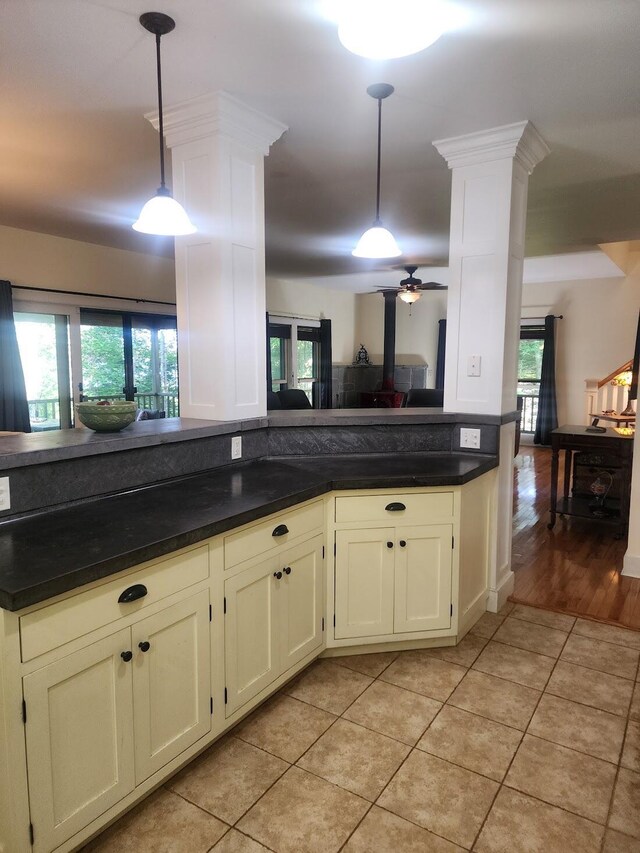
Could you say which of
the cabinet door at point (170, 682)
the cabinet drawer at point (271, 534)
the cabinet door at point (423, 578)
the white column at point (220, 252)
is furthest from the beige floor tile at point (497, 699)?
the white column at point (220, 252)

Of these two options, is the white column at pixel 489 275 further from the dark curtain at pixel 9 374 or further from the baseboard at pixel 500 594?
the dark curtain at pixel 9 374

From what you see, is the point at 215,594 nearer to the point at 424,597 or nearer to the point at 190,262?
the point at 424,597

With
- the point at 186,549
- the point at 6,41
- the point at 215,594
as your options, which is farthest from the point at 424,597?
the point at 6,41

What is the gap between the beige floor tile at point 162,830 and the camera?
1.54 m

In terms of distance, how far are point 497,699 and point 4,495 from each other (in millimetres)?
1962

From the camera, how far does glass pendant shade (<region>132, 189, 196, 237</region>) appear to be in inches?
78.4

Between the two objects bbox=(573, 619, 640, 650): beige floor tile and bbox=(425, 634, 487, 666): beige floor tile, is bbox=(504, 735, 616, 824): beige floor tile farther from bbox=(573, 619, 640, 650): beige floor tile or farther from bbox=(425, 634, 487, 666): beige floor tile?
bbox=(573, 619, 640, 650): beige floor tile

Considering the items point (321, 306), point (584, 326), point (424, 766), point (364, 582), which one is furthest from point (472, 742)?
point (321, 306)

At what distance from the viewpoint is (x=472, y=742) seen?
1975 mm

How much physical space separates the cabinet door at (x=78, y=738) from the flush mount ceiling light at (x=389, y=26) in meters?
1.75

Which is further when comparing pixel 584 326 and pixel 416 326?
pixel 416 326

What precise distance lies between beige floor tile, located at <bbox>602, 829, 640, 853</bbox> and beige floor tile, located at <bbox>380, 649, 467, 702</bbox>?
718 millimetres

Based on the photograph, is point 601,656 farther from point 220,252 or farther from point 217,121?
point 217,121

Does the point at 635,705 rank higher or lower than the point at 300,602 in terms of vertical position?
lower
